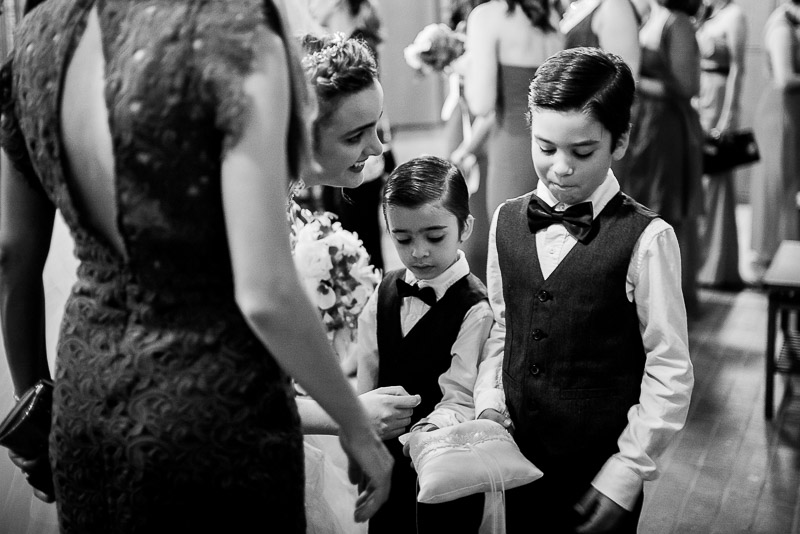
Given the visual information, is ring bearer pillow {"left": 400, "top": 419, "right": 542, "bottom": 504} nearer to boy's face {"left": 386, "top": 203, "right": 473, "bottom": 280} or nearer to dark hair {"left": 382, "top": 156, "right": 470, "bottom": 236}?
boy's face {"left": 386, "top": 203, "right": 473, "bottom": 280}

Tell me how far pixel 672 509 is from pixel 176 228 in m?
2.52

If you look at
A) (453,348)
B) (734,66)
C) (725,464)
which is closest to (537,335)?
(453,348)

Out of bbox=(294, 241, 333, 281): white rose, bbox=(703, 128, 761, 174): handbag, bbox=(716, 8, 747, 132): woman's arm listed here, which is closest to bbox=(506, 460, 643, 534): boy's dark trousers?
bbox=(294, 241, 333, 281): white rose

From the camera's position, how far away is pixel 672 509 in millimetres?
3234

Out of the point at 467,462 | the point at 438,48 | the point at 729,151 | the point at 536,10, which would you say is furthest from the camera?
the point at 729,151

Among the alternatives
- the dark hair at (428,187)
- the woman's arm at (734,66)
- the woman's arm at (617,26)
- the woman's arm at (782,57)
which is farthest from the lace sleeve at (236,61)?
the woman's arm at (734,66)

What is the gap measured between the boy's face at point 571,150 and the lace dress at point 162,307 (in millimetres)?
768

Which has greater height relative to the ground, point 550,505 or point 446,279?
point 446,279

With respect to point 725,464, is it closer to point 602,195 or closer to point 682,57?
point 602,195

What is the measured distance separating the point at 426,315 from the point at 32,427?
878mm

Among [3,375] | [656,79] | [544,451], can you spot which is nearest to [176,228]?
[544,451]

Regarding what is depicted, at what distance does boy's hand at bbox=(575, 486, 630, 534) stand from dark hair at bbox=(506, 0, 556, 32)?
8.23 ft

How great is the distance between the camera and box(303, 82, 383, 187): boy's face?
5.48 ft

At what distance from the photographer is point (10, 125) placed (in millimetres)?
1387
